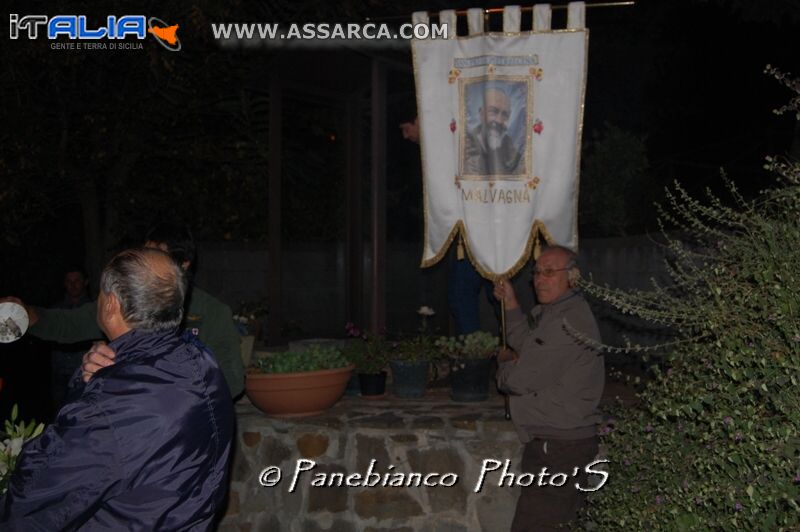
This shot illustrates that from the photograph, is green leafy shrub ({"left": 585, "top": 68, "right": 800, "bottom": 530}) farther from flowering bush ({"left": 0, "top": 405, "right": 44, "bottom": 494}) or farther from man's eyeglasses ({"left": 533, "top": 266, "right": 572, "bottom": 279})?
flowering bush ({"left": 0, "top": 405, "right": 44, "bottom": 494})

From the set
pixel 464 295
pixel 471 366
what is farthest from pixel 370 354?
pixel 464 295

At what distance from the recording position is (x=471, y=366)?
652 cm

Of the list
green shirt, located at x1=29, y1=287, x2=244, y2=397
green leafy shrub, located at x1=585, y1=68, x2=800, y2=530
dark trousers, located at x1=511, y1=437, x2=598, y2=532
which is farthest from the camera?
dark trousers, located at x1=511, y1=437, x2=598, y2=532

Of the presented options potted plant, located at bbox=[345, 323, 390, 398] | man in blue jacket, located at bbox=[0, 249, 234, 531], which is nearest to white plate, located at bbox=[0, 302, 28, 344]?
man in blue jacket, located at bbox=[0, 249, 234, 531]

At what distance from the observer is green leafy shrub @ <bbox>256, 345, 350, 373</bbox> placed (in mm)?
6219

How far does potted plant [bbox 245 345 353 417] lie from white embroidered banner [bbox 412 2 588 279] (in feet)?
4.31

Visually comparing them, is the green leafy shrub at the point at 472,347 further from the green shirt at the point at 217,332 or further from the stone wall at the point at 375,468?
the green shirt at the point at 217,332

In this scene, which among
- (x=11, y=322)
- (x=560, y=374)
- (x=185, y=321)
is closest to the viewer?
(x=11, y=322)

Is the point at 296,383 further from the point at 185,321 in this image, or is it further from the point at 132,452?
the point at 132,452

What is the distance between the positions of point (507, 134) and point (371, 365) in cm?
200

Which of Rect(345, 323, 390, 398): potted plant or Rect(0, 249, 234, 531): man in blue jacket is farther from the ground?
Rect(0, 249, 234, 531): man in blue jacket

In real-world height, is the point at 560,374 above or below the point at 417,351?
above

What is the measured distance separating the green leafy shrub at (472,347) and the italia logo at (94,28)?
427 centimetres

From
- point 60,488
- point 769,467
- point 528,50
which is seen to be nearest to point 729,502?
point 769,467
